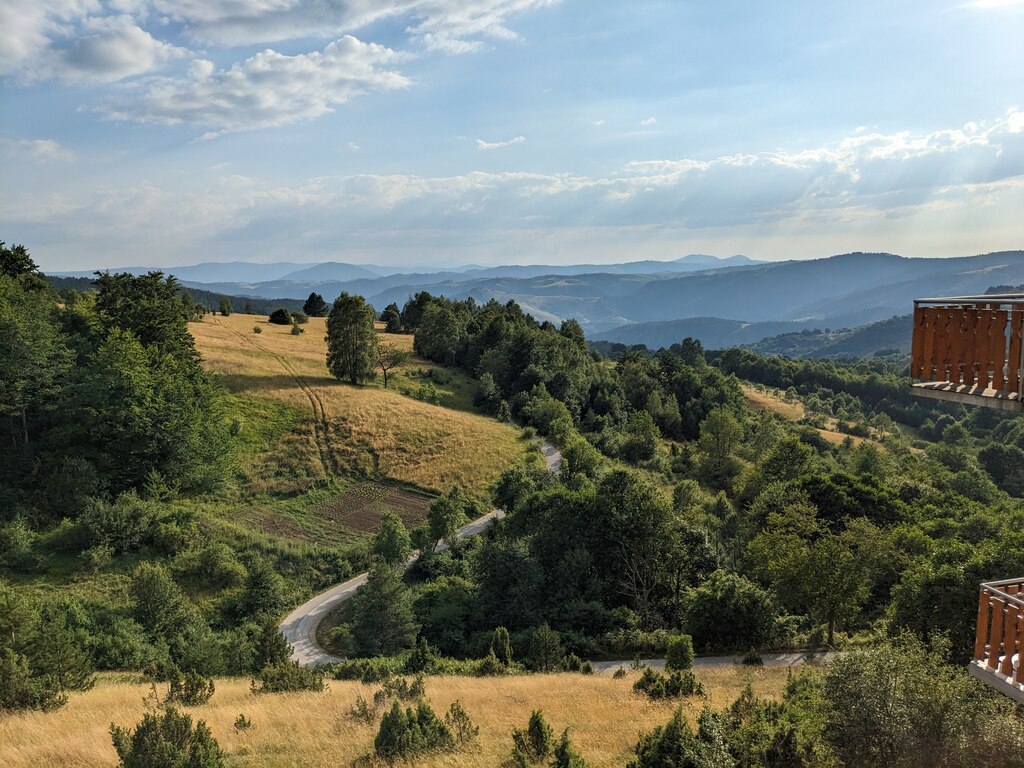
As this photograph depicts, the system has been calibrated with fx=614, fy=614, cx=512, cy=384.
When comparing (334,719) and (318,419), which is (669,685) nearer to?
(334,719)

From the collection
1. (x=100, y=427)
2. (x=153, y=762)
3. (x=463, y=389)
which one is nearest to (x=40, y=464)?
(x=100, y=427)

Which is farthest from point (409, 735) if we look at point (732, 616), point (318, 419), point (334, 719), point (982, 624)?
point (318, 419)

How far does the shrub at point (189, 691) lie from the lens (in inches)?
626

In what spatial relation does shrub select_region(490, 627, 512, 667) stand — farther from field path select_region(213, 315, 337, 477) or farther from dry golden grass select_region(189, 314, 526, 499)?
field path select_region(213, 315, 337, 477)

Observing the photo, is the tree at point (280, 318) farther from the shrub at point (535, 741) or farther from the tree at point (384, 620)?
the shrub at point (535, 741)

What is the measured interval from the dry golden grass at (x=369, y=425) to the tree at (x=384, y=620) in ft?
67.0

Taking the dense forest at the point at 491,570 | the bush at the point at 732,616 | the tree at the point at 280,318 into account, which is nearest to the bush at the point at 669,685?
the dense forest at the point at 491,570

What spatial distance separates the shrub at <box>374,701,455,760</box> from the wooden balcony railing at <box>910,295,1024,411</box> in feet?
35.8

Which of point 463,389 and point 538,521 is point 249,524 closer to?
point 538,521

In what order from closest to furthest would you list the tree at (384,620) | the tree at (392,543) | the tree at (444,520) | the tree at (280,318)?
1. the tree at (384,620)
2. the tree at (392,543)
3. the tree at (444,520)
4. the tree at (280,318)

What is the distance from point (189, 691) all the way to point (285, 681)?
8.86 feet

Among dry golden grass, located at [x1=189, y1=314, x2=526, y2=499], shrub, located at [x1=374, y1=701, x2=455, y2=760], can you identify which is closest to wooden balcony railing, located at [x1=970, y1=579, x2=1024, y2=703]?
shrub, located at [x1=374, y1=701, x2=455, y2=760]

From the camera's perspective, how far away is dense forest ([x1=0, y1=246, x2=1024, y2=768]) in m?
11.3

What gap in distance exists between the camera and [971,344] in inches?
296
